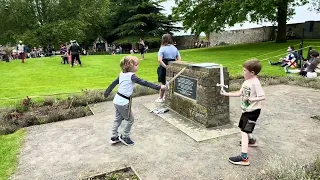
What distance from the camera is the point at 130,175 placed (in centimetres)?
434

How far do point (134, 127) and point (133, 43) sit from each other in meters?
36.9

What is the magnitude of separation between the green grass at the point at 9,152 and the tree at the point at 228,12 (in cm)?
1906

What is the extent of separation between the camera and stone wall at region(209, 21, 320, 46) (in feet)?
117

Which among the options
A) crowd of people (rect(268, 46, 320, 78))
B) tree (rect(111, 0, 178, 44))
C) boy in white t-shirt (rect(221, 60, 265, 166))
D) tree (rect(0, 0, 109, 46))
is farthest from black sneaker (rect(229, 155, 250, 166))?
tree (rect(111, 0, 178, 44))

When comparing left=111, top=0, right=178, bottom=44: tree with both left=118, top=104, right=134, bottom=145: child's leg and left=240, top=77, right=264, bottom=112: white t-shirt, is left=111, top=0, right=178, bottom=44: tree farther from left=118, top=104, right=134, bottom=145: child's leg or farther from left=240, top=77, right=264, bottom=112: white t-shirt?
left=240, top=77, right=264, bottom=112: white t-shirt

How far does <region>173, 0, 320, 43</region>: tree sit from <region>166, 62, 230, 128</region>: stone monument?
1655cm

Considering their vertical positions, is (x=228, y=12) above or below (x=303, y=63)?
above

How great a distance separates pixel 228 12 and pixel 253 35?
16.5 metres

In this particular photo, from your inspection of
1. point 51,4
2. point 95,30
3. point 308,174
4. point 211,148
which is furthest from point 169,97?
point 95,30

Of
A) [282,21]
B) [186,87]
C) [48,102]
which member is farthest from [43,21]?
Result: [186,87]

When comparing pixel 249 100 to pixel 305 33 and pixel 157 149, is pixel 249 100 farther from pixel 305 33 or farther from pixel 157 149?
pixel 305 33

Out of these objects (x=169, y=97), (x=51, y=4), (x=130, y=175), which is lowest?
(x=130, y=175)

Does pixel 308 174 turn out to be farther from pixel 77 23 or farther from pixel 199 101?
pixel 77 23

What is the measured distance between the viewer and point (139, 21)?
4322 cm
